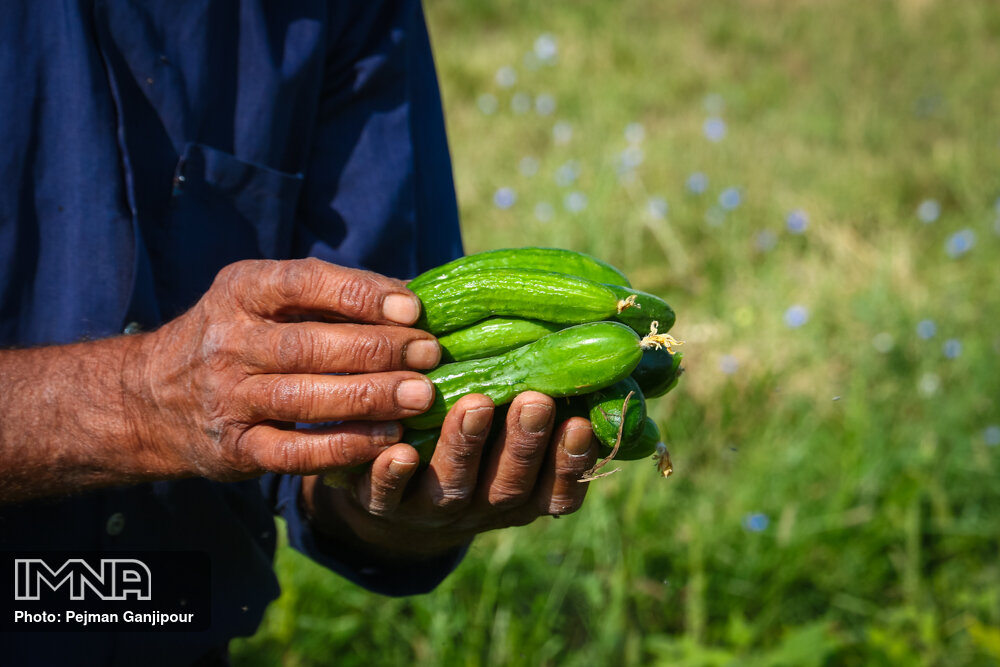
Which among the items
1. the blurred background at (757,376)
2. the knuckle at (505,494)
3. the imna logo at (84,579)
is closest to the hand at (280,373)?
the knuckle at (505,494)

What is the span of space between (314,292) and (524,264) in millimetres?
490

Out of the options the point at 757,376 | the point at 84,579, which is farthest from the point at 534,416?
the point at 757,376

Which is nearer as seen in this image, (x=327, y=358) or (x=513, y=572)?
(x=327, y=358)

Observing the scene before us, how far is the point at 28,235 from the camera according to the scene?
1922 mm

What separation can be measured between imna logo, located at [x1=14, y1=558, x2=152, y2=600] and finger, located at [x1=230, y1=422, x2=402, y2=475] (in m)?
0.60

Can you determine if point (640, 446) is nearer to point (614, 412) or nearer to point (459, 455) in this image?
point (614, 412)

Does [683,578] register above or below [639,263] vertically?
below

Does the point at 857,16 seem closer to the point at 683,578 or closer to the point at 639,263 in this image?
the point at 639,263

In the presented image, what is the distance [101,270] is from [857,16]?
374 inches

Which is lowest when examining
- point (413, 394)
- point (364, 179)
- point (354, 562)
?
point (354, 562)

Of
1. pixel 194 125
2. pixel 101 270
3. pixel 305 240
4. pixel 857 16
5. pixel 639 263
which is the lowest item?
pixel 101 270

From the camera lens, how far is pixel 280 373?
1.66 m

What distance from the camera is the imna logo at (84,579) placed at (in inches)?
78.8

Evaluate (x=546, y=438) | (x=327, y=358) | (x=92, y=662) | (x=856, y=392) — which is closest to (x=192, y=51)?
(x=327, y=358)
